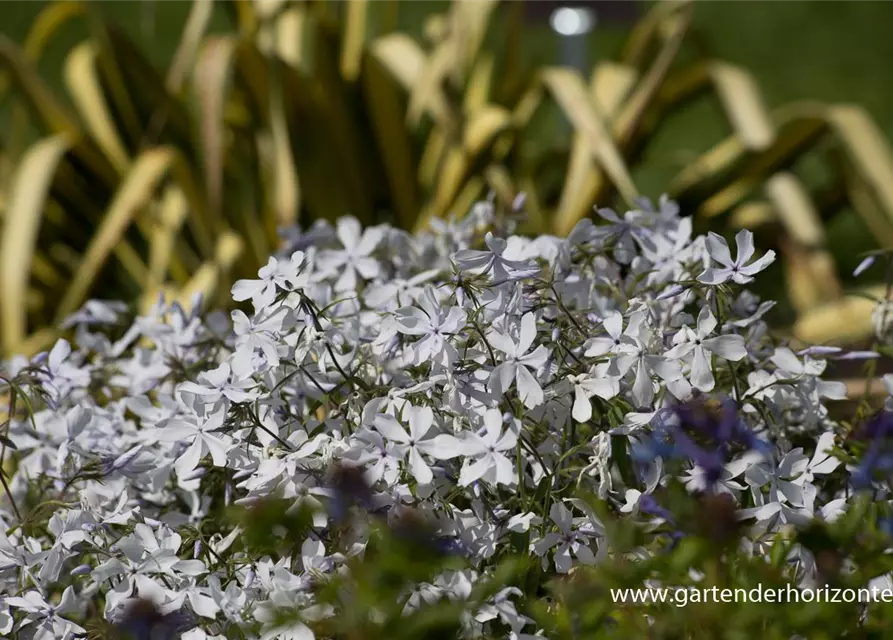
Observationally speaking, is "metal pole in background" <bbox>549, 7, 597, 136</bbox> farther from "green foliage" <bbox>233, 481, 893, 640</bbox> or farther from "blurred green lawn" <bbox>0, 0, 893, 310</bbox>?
"green foliage" <bbox>233, 481, 893, 640</bbox>

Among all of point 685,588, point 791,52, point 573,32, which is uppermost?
point 573,32

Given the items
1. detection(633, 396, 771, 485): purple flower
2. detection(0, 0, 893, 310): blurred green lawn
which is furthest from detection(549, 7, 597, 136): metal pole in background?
detection(633, 396, 771, 485): purple flower

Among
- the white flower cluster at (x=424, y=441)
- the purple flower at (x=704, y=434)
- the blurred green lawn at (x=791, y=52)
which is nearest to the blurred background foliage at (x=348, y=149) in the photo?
the blurred green lawn at (x=791, y=52)

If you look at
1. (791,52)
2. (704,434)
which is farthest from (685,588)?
(791,52)

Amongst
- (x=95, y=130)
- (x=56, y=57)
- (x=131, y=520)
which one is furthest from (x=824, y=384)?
(x=56, y=57)

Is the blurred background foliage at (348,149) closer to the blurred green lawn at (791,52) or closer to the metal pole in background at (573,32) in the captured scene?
the metal pole in background at (573,32)

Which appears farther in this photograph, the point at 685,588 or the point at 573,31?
the point at 573,31

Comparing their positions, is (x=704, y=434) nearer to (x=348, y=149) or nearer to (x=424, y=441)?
(x=424, y=441)

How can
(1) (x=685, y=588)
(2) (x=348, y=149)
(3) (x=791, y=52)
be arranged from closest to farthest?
1. (1) (x=685, y=588)
2. (2) (x=348, y=149)
3. (3) (x=791, y=52)
